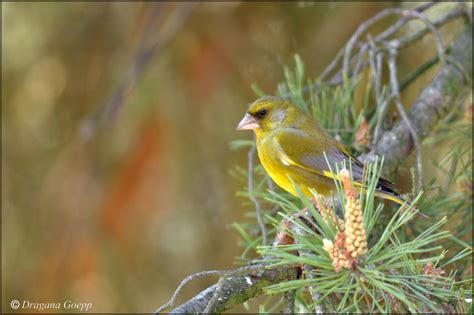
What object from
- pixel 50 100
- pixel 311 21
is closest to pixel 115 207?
pixel 50 100

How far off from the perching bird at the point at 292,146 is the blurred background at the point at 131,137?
48.0 inches

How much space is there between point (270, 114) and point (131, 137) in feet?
5.58

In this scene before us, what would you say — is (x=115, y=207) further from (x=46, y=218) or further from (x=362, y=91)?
(x=362, y=91)

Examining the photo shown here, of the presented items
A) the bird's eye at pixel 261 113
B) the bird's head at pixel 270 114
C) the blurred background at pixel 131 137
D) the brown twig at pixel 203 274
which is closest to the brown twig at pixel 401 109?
the bird's head at pixel 270 114

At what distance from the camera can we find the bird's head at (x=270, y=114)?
3008mm

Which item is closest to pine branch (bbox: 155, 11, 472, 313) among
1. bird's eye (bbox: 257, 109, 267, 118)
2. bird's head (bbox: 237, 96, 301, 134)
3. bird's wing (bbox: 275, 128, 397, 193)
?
bird's wing (bbox: 275, 128, 397, 193)

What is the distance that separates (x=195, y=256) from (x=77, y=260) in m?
0.78

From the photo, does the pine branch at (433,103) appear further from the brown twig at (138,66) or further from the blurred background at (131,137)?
the brown twig at (138,66)

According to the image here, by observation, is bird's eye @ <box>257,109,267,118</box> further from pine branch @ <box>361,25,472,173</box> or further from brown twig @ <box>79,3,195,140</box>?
brown twig @ <box>79,3,195,140</box>

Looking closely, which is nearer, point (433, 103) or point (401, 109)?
point (401, 109)

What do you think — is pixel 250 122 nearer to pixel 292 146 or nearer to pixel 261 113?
pixel 261 113

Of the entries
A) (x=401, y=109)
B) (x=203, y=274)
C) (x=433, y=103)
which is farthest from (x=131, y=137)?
(x=203, y=274)

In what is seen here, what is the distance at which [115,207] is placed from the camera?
454 centimetres

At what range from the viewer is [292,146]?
291 centimetres
